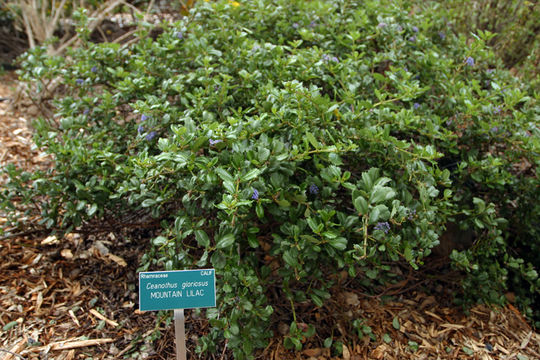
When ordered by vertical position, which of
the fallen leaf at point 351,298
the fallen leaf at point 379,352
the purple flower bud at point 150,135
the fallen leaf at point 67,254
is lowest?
the fallen leaf at point 67,254

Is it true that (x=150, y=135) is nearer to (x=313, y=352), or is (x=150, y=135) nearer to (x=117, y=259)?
(x=117, y=259)

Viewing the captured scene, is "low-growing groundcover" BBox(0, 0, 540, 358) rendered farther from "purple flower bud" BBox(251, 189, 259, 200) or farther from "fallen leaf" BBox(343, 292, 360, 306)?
"fallen leaf" BBox(343, 292, 360, 306)

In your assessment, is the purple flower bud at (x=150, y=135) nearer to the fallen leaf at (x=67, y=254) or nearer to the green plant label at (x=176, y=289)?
the green plant label at (x=176, y=289)

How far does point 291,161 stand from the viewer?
6.23 feet

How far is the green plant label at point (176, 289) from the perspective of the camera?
165 centimetres

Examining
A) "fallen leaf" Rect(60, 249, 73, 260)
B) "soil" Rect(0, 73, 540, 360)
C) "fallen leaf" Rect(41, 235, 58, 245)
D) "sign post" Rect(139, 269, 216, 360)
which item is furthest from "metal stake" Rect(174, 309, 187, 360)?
"fallen leaf" Rect(41, 235, 58, 245)

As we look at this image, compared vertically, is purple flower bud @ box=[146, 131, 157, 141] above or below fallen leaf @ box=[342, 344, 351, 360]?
above

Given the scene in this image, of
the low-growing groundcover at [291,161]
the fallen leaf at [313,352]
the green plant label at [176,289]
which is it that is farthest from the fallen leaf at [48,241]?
the fallen leaf at [313,352]

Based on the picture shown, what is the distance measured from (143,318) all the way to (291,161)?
49.9 inches

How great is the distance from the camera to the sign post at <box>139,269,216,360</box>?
1653 millimetres

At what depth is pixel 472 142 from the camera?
2.53 m

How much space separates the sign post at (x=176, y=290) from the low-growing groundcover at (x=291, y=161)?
0.30 ft

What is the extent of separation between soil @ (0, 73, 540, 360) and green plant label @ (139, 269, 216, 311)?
1.63 ft

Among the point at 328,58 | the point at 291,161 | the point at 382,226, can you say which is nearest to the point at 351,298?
the point at 382,226
